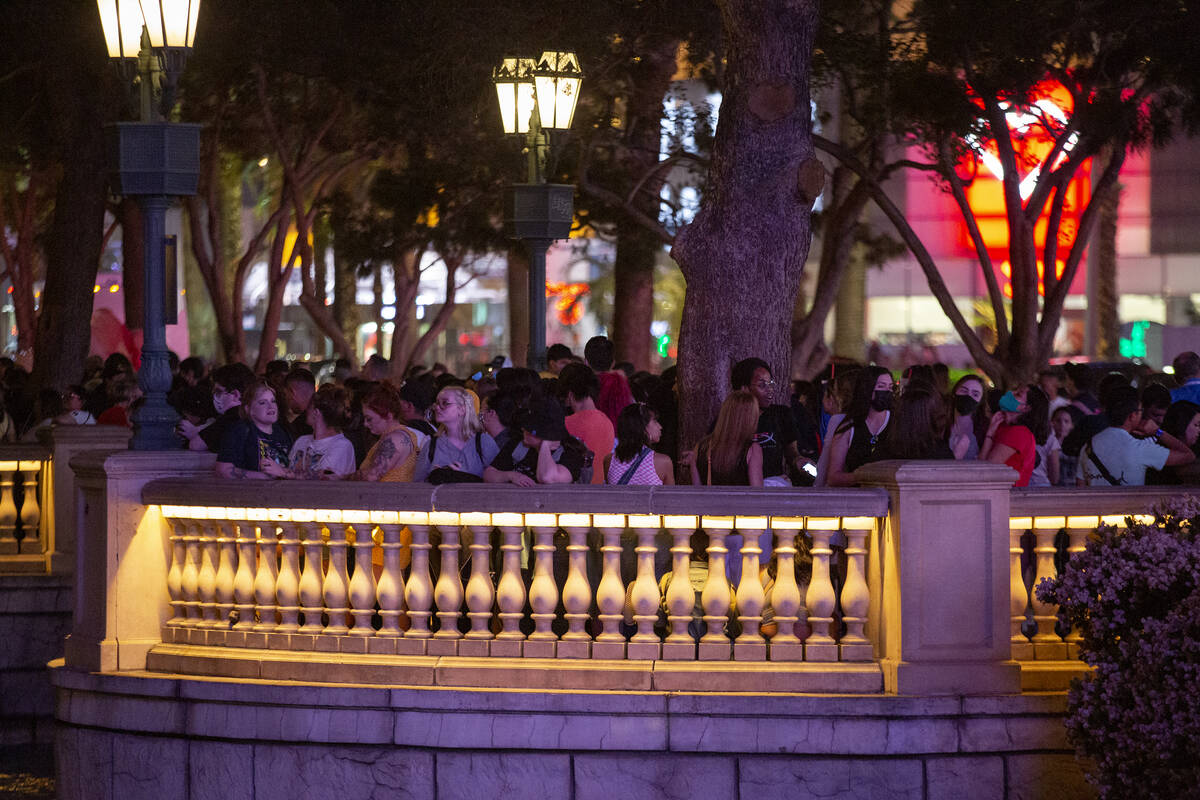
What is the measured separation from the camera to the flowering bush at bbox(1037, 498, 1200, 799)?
714 centimetres

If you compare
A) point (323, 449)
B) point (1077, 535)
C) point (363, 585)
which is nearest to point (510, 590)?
point (363, 585)

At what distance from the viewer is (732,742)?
794cm

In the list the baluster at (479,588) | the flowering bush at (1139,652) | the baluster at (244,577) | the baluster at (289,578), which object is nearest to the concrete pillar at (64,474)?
the baluster at (244,577)

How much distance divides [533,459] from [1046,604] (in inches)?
100

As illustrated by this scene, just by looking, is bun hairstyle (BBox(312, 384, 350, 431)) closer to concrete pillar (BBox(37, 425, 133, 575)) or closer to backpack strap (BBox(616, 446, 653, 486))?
backpack strap (BBox(616, 446, 653, 486))

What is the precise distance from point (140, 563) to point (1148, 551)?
486 cm

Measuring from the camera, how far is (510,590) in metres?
8.12

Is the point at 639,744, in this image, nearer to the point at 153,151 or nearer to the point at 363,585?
the point at 363,585

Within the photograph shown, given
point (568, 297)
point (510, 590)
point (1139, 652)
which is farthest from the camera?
point (568, 297)

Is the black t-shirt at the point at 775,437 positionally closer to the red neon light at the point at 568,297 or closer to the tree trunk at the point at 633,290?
the tree trunk at the point at 633,290

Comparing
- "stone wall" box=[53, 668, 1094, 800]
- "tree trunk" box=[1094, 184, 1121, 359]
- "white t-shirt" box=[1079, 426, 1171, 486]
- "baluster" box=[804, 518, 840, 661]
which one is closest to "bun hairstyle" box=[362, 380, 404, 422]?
"stone wall" box=[53, 668, 1094, 800]

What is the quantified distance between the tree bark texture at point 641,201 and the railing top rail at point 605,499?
1656 cm

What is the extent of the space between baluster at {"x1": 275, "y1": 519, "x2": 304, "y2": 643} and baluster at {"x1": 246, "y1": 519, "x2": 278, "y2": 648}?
45 mm

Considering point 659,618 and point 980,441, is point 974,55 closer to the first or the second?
point 980,441
